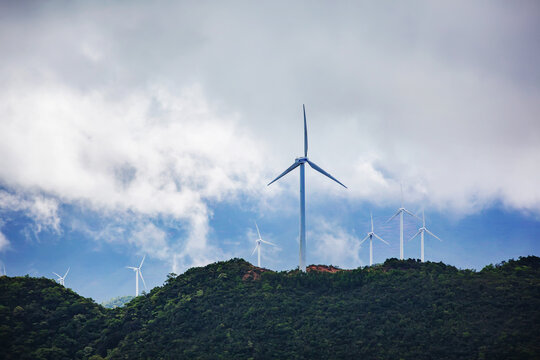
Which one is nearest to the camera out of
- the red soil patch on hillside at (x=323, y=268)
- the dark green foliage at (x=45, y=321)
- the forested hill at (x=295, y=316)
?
the forested hill at (x=295, y=316)

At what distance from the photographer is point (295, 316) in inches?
2635

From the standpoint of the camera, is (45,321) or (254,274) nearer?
(45,321)

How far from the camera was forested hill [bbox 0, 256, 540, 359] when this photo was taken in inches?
2217

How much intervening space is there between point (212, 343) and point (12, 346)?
25237mm

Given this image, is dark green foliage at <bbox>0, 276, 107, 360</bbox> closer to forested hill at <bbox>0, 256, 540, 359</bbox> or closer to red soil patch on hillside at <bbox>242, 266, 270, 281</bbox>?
forested hill at <bbox>0, 256, 540, 359</bbox>

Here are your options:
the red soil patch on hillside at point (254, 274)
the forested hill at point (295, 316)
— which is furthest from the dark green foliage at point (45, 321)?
the red soil patch on hillside at point (254, 274)

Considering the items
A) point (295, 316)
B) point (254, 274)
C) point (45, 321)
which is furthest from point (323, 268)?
point (45, 321)

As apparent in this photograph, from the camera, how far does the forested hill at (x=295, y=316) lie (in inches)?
2217

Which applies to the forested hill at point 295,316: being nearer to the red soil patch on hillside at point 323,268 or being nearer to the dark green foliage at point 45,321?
the dark green foliage at point 45,321

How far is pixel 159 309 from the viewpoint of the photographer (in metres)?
74.2

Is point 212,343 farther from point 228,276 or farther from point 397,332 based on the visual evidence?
point 397,332

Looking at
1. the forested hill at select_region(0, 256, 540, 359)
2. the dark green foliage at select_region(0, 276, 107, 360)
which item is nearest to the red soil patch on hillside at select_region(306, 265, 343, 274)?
the forested hill at select_region(0, 256, 540, 359)

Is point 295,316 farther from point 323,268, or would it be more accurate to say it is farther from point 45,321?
point 45,321

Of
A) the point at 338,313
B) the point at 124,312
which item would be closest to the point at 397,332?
the point at 338,313
